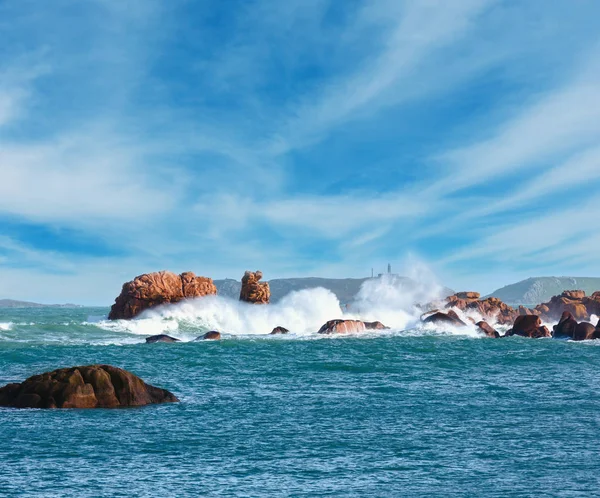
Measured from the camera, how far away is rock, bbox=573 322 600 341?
76.2 meters

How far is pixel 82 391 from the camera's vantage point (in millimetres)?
30781

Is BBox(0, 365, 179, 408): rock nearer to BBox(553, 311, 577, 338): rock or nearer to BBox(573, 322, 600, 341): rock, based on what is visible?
BBox(573, 322, 600, 341): rock

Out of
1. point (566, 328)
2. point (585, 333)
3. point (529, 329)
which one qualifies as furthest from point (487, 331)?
point (585, 333)

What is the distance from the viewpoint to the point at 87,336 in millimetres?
78688

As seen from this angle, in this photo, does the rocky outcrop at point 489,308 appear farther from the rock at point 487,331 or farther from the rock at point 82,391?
the rock at point 82,391

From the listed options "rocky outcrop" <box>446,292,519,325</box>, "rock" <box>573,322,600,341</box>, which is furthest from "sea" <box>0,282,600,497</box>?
"rocky outcrop" <box>446,292,519,325</box>

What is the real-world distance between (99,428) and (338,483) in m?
10.7

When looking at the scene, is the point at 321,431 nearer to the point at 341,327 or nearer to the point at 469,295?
the point at 341,327

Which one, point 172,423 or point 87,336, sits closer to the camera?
point 172,423

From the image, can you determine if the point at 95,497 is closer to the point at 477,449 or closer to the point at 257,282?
the point at 477,449

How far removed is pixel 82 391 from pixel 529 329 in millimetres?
63690

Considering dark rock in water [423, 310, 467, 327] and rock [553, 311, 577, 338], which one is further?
dark rock in water [423, 310, 467, 327]

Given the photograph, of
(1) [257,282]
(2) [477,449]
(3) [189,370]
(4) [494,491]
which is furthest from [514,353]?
(1) [257,282]

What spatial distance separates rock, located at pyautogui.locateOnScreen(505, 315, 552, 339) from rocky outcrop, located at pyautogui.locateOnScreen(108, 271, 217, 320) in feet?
159
